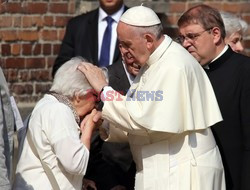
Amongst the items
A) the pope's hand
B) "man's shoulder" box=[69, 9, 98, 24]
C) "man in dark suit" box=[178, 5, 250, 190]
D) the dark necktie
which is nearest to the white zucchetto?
the pope's hand

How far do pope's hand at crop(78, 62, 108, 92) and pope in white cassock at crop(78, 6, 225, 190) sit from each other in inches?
3.0

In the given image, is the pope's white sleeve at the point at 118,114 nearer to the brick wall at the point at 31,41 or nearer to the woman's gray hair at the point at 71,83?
the woman's gray hair at the point at 71,83

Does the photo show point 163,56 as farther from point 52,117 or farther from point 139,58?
point 52,117

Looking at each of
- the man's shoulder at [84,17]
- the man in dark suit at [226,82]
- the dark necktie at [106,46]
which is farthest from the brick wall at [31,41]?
the man in dark suit at [226,82]

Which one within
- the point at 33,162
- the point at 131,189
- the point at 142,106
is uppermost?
the point at 142,106

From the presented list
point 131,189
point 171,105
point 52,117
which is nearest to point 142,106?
point 171,105

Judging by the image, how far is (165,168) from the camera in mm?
4957

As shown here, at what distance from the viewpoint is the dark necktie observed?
7.67 m

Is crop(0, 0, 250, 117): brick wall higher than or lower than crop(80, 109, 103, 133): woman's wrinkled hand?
lower

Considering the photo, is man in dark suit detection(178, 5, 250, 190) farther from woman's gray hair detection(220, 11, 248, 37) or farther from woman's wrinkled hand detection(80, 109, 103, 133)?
woman's gray hair detection(220, 11, 248, 37)

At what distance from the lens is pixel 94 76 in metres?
5.20

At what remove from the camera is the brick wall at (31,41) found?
8094 mm

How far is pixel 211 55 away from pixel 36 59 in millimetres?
Result: 3019

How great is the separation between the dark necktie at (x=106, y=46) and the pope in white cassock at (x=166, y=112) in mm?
2588
